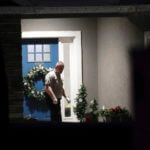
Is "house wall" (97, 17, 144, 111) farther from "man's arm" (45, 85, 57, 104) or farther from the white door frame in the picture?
"man's arm" (45, 85, 57, 104)

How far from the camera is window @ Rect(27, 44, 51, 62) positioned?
5.85 meters

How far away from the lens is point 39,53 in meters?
5.91

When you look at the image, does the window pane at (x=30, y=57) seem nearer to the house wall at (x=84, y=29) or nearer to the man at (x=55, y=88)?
the house wall at (x=84, y=29)

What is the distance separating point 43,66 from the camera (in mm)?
5945

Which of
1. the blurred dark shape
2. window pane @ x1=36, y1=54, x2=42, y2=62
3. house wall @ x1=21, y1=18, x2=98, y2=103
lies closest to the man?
house wall @ x1=21, y1=18, x2=98, y2=103

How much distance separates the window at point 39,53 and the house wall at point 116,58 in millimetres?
1008

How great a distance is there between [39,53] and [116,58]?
76.4 inches

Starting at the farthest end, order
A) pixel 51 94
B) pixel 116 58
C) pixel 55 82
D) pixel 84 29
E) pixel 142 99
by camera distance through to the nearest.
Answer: pixel 84 29, pixel 55 82, pixel 51 94, pixel 116 58, pixel 142 99

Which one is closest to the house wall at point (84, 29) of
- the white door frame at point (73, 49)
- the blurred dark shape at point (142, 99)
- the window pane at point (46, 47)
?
the white door frame at point (73, 49)

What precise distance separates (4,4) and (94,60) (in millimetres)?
3440

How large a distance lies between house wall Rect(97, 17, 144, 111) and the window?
1.01 meters

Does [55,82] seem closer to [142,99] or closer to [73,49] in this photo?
[73,49]

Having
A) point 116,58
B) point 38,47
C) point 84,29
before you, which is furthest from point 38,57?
point 116,58

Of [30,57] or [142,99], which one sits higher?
[30,57]
